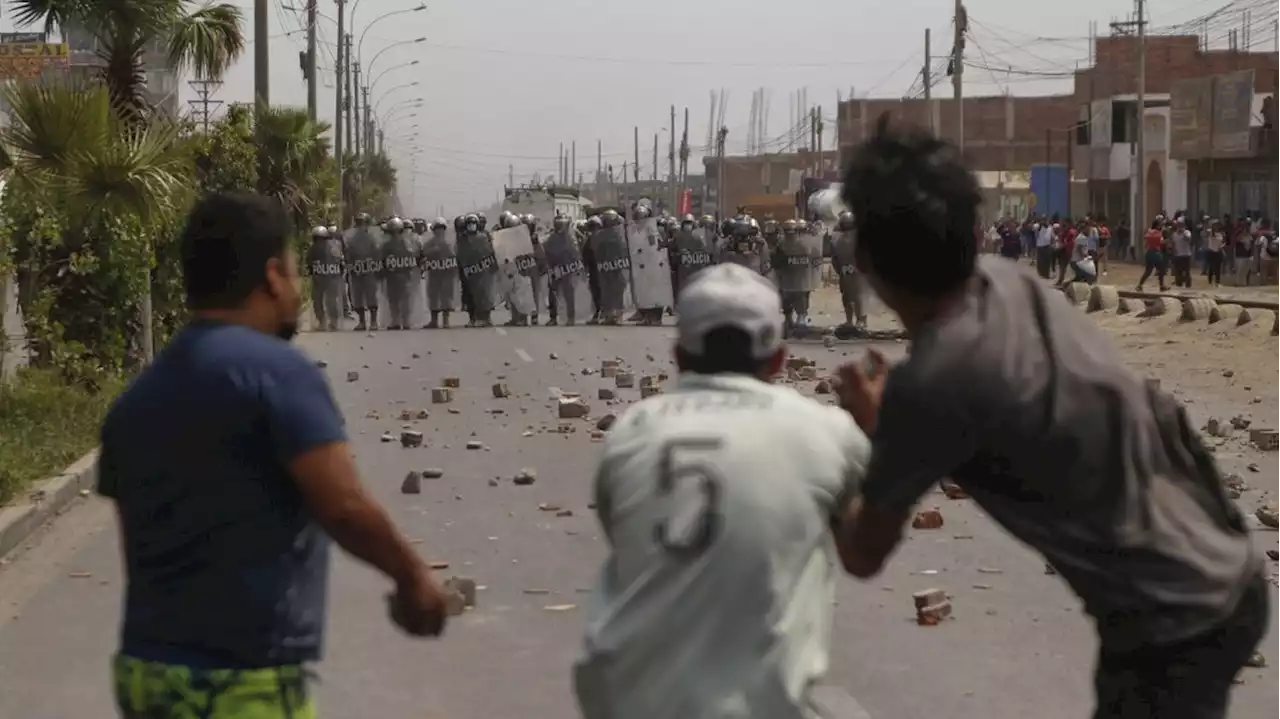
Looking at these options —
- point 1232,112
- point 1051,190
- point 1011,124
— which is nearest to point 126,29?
point 1232,112

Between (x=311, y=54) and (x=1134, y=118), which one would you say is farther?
(x=1134, y=118)

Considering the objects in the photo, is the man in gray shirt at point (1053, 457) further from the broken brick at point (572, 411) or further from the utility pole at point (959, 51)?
the utility pole at point (959, 51)

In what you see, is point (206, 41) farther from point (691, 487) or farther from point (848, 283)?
point (691, 487)

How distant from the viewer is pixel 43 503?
1171 cm

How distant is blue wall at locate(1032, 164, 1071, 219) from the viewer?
8244 centimetres

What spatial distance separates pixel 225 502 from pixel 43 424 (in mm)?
11349

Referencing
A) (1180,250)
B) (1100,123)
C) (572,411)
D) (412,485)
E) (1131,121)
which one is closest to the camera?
(412,485)

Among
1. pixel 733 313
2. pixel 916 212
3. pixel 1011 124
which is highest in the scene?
pixel 1011 124

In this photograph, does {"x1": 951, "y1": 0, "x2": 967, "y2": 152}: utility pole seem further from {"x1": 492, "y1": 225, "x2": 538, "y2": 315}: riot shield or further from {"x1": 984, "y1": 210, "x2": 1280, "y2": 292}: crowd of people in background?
{"x1": 492, "y1": 225, "x2": 538, "y2": 315}: riot shield

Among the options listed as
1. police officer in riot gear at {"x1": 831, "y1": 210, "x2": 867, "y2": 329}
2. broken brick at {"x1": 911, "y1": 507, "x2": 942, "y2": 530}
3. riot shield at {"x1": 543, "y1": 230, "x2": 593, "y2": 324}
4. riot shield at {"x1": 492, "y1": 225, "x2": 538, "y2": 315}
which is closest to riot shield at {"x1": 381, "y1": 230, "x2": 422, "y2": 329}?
riot shield at {"x1": 492, "y1": 225, "x2": 538, "y2": 315}

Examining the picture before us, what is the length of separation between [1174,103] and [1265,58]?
19.3 meters

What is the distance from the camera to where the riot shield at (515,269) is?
3278cm

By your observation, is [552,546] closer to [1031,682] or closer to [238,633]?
[1031,682]

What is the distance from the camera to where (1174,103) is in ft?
200
